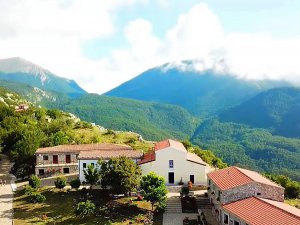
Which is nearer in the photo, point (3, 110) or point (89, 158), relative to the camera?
point (89, 158)

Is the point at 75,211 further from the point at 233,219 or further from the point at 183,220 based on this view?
the point at 233,219

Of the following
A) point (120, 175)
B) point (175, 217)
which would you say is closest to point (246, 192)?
point (175, 217)

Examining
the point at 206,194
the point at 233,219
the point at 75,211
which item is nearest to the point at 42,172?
the point at 75,211

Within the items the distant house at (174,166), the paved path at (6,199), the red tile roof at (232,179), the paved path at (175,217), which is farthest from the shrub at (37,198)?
the red tile roof at (232,179)

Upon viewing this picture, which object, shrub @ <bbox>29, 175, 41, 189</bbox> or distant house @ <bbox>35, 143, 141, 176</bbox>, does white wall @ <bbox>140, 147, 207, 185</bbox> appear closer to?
distant house @ <bbox>35, 143, 141, 176</bbox>

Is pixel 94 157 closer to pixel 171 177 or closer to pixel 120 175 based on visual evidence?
pixel 120 175
